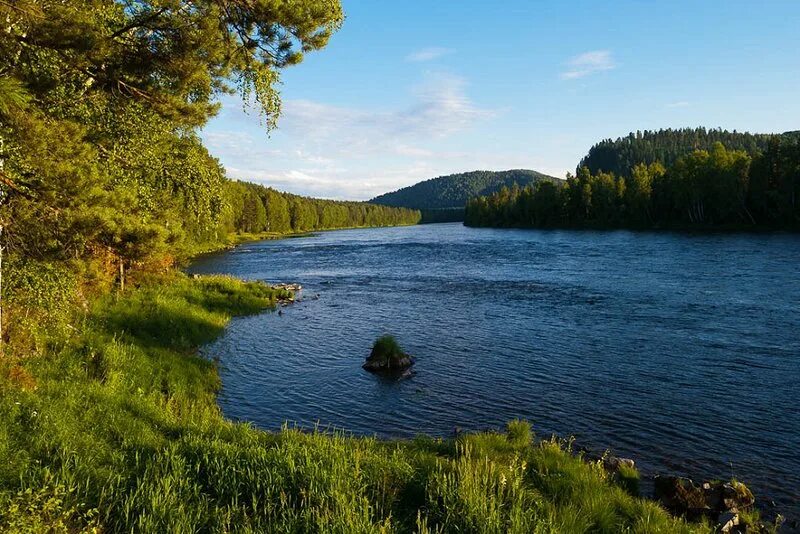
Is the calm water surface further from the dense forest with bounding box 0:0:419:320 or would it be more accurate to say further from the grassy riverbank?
the dense forest with bounding box 0:0:419:320

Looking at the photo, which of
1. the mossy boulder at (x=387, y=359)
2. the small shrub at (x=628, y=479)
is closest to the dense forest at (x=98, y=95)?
the small shrub at (x=628, y=479)

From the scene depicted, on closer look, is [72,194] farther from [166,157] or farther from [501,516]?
[501,516]

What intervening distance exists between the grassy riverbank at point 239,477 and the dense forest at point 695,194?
95.4 m

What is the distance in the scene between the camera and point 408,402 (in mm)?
19266

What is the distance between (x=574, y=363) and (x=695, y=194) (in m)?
93.1

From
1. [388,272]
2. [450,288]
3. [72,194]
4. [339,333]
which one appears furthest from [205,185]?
[388,272]

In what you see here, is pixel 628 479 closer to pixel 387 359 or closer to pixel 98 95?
pixel 387 359

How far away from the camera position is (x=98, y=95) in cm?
1190

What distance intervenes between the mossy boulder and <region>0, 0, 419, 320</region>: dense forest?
41.0ft

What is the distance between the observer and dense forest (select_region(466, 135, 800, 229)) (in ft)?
290

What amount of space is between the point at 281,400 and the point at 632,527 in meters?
13.4

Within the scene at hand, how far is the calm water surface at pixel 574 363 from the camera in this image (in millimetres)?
16094

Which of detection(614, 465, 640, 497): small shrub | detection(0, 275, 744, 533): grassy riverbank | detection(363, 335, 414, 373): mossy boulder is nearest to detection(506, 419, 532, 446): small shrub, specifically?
detection(0, 275, 744, 533): grassy riverbank

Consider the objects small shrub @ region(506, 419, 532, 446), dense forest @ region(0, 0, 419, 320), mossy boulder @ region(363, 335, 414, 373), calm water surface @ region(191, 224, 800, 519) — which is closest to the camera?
dense forest @ region(0, 0, 419, 320)
